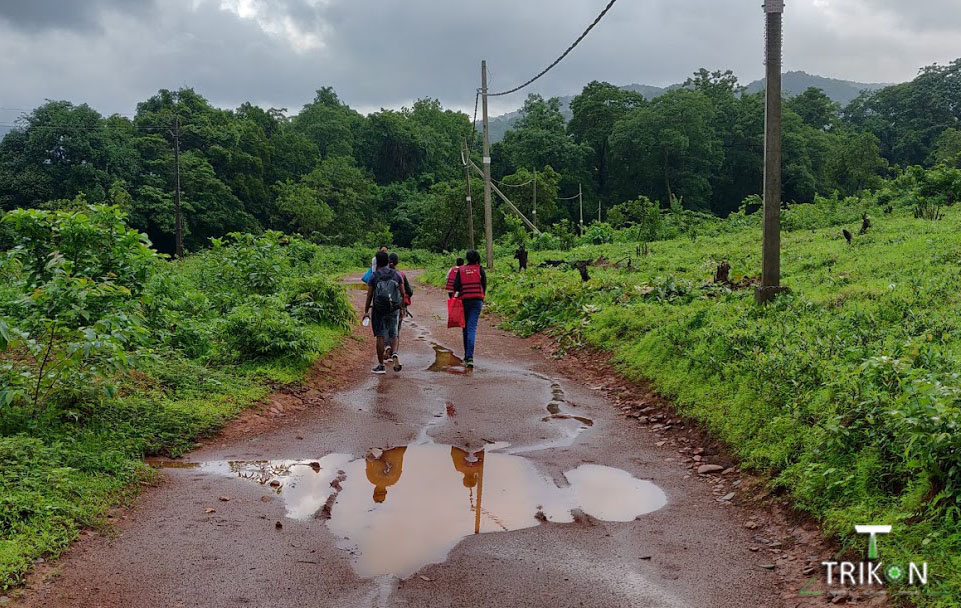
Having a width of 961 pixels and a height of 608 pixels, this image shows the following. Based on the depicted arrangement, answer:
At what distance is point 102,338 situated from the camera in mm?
6148

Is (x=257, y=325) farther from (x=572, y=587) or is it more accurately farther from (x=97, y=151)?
(x=97, y=151)

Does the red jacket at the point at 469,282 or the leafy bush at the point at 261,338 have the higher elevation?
the red jacket at the point at 469,282

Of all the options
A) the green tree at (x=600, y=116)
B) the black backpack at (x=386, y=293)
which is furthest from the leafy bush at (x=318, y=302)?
the green tree at (x=600, y=116)

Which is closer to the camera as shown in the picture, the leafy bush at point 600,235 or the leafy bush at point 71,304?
the leafy bush at point 71,304

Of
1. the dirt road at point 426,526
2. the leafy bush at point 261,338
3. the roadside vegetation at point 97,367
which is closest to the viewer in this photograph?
the dirt road at point 426,526

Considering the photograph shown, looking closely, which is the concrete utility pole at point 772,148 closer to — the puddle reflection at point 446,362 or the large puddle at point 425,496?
the puddle reflection at point 446,362

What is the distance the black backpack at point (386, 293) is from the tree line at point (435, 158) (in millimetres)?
25933

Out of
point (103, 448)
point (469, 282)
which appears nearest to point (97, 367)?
point (103, 448)

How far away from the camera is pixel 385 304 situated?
10281 mm

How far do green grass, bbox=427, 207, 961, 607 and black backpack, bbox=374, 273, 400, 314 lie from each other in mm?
3453

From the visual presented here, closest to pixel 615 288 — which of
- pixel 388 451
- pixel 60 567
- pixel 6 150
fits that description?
pixel 388 451

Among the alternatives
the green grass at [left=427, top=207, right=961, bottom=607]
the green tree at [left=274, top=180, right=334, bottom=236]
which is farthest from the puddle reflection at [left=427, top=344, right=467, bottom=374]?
the green tree at [left=274, top=180, right=334, bottom=236]

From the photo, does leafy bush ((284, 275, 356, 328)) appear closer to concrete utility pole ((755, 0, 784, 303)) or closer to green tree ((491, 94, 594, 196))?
concrete utility pole ((755, 0, 784, 303))

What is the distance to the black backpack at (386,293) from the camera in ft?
33.6
